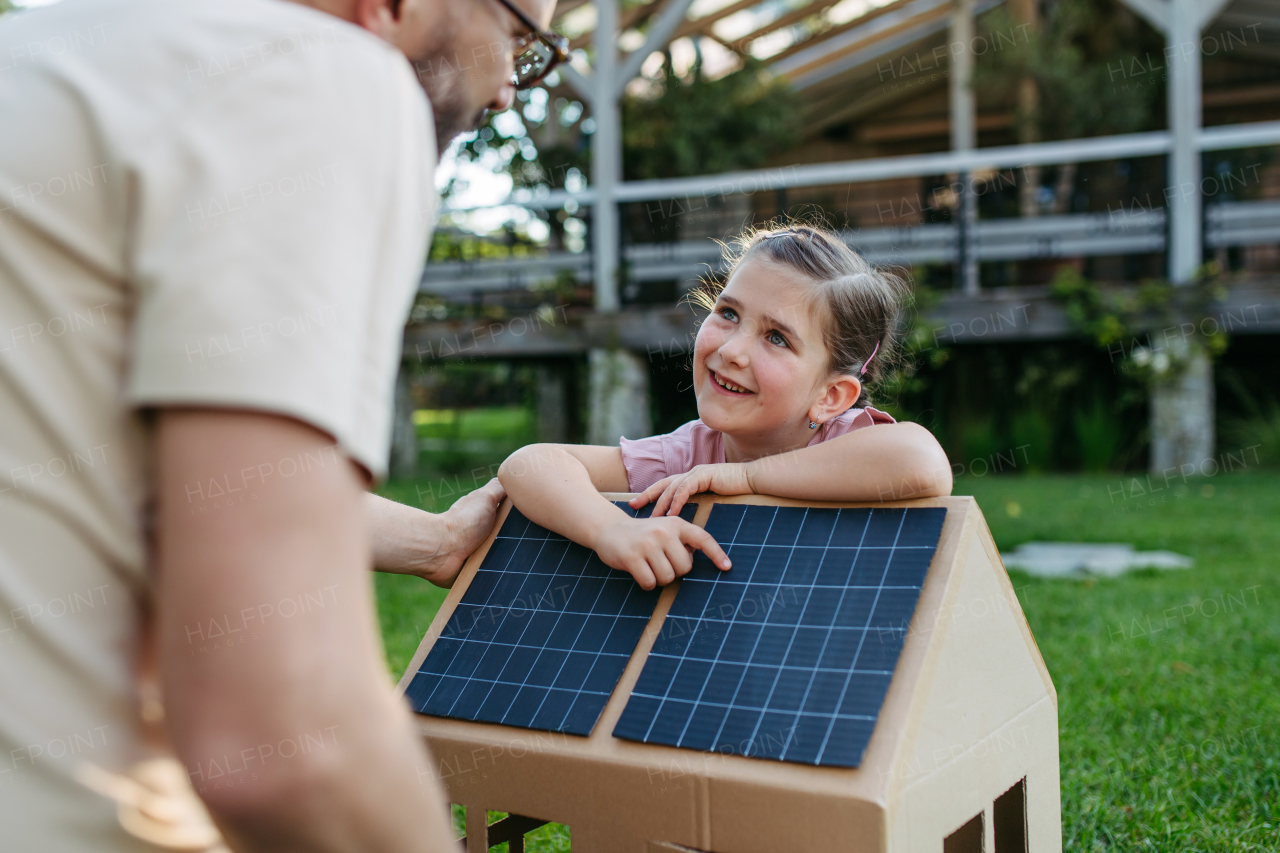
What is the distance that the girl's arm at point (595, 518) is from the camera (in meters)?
1.57

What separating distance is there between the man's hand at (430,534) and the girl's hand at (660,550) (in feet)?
1.30

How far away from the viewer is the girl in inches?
66.9

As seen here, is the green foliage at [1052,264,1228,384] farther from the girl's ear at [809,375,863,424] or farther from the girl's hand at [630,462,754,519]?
the girl's hand at [630,462,754,519]

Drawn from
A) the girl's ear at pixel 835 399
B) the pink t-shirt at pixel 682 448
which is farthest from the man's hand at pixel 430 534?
the girl's ear at pixel 835 399

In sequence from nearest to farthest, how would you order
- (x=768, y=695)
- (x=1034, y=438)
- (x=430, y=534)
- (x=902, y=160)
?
(x=768, y=695) → (x=430, y=534) → (x=1034, y=438) → (x=902, y=160)

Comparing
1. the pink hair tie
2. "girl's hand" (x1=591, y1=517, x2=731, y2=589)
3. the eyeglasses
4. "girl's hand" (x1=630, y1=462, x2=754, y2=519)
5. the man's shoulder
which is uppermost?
the eyeglasses

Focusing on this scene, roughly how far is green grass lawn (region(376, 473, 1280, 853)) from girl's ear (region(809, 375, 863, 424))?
43.3 inches

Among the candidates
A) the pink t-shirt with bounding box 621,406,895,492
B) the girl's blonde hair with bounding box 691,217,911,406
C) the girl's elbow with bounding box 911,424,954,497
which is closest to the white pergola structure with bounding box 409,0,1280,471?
the girl's blonde hair with bounding box 691,217,911,406

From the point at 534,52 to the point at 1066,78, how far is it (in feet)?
33.6

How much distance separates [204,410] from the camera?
1.95ft

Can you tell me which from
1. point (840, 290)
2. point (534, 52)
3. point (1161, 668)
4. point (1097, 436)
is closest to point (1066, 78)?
point (1097, 436)

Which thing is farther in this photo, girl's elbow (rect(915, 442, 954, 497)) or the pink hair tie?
the pink hair tie

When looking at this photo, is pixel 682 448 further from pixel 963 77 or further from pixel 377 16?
pixel 963 77

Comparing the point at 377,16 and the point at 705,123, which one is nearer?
the point at 377,16
